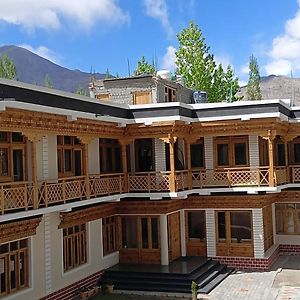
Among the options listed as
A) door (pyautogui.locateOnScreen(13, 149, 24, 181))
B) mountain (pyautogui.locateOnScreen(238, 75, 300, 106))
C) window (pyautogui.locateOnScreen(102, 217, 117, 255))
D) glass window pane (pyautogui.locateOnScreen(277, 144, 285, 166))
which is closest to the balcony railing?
door (pyautogui.locateOnScreen(13, 149, 24, 181))

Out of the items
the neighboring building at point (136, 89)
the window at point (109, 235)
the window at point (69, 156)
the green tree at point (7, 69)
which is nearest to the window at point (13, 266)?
the window at point (69, 156)

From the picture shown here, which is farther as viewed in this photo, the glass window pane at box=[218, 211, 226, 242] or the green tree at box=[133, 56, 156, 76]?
the green tree at box=[133, 56, 156, 76]

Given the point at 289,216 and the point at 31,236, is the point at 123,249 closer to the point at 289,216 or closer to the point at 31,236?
the point at 31,236

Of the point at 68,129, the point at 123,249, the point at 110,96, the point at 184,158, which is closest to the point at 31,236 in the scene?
the point at 68,129

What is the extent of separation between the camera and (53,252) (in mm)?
15305

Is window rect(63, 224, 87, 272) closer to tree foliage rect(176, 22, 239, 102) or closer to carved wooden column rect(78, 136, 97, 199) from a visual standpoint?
carved wooden column rect(78, 136, 97, 199)

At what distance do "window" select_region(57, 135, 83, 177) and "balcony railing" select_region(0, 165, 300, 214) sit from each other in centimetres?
55

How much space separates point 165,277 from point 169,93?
34.0 ft

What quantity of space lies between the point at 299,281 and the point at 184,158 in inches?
263

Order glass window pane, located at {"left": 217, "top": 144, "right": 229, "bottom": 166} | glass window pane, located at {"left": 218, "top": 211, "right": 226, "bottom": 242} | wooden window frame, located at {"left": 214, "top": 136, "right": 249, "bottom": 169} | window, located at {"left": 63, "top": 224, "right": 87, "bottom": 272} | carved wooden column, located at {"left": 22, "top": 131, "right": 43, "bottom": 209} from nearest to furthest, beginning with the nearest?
carved wooden column, located at {"left": 22, "top": 131, "right": 43, "bottom": 209}, window, located at {"left": 63, "top": 224, "right": 87, "bottom": 272}, wooden window frame, located at {"left": 214, "top": 136, "right": 249, "bottom": 169}, glass window pane, located at {"left": 218, "top": 211, "right": 226, "bottom": 242}, glass window pane, located at {"left": 217, "top": 144, "right": 229, "bottom": 166}

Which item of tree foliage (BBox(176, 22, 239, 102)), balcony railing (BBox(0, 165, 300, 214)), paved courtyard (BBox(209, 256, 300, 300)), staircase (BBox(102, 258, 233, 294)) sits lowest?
paved courtyard (BBox(209, 256, 300, 300))

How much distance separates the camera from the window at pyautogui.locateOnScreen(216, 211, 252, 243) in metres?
20.0

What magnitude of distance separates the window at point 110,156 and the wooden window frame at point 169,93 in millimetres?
5165

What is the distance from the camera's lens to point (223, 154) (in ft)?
67.3
